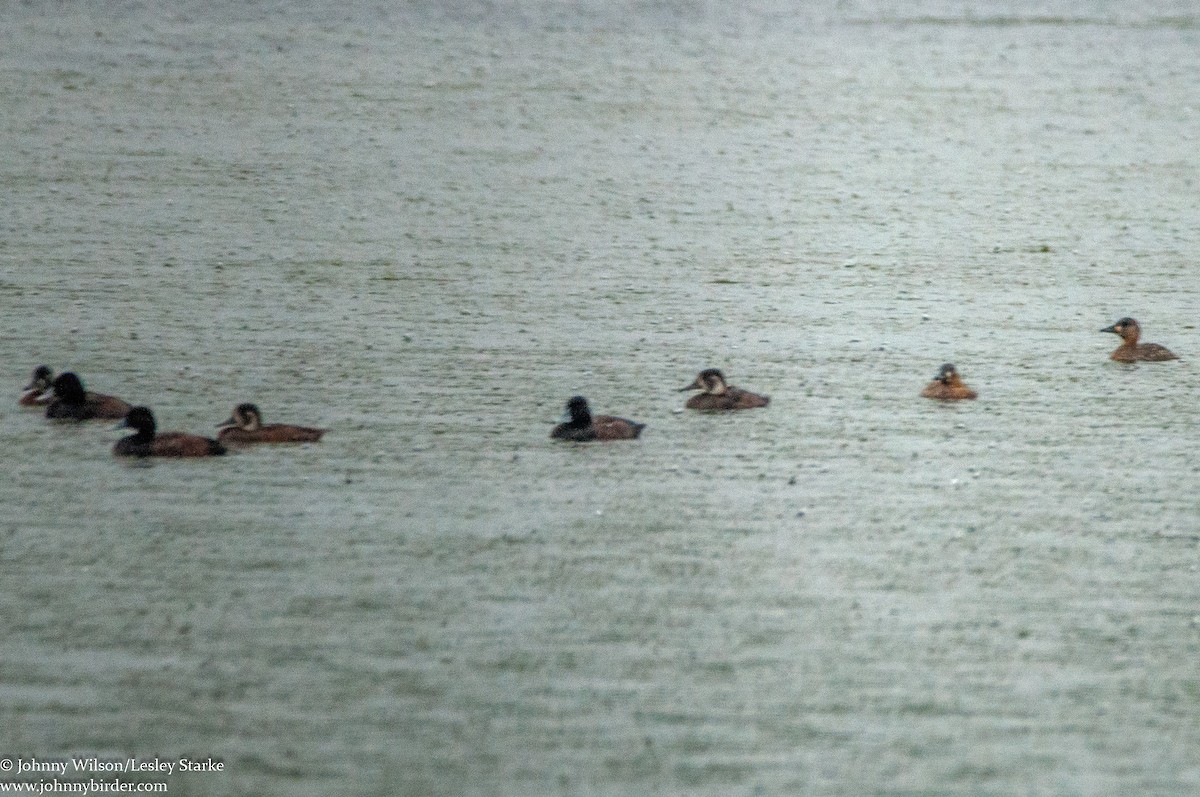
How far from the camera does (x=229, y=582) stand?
239 inches

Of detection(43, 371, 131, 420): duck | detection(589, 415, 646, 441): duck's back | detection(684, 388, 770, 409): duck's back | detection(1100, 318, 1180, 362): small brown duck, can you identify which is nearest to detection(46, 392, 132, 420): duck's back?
detection(43, 371, 131, 420): duck

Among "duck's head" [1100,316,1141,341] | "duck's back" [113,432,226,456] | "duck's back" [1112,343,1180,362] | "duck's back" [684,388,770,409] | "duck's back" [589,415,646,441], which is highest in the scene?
"duck's head" [1100,316,1141,341]

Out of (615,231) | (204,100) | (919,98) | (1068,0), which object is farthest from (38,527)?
(1068,0)

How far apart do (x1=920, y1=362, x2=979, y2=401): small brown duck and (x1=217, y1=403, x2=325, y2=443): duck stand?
8.97ft

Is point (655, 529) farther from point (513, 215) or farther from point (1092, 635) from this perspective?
point (513, 215)

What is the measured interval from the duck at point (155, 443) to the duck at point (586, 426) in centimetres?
136

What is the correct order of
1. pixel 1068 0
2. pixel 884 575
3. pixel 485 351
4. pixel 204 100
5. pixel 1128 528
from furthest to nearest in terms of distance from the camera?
pixel 1068 0 → pixel 204 100 → pixel 485 351 → pixel 1128 528 → pixel 884 575

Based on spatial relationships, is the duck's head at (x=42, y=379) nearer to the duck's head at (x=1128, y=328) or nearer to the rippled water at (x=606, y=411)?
the rippled water at (x=606, y=411)

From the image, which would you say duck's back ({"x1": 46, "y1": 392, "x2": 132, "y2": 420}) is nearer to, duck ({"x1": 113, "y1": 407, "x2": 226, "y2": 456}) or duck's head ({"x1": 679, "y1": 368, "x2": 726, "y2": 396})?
duck ({"x1": 113, "y1": 407, "x2": 226, "y2": 456})

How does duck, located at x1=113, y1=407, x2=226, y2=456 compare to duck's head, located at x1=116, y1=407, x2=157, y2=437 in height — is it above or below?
below

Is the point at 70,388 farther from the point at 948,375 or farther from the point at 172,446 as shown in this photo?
the point at 948,375

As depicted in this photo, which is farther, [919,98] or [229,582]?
[919,98]

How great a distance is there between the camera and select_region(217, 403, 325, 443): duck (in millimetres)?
7332

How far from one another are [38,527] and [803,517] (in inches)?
108
